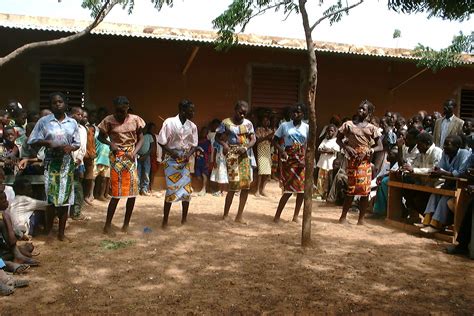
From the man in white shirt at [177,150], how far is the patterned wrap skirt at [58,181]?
1.19m

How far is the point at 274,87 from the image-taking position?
982cm

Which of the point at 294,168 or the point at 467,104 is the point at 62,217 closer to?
the point at 294,168

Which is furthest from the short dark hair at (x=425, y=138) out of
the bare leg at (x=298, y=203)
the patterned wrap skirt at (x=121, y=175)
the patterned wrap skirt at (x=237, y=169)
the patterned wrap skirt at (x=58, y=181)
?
the patterned wrap skirt at (x=58, y=181)

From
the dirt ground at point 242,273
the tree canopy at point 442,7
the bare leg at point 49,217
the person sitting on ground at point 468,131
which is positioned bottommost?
the dirt ground at point 242,273

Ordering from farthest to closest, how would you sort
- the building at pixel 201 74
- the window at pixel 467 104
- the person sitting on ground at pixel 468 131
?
the window at pixel 467 104 < the building at pixel 201 74 < the person sitting on ground at pixel 468 131

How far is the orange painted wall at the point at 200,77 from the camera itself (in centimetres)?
839

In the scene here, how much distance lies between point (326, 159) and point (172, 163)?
3.86 m

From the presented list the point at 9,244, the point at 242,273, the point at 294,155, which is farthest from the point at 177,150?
the point at 9,244

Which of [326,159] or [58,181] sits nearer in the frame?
[58,181]

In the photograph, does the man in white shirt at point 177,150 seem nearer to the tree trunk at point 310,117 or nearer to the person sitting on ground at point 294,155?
the person sitting on ground at point 294,155

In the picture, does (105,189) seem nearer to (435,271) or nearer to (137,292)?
(137,292)

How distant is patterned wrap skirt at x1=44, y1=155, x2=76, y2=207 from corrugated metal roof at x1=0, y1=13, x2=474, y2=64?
318 cm

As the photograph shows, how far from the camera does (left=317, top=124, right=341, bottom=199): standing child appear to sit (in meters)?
8.71

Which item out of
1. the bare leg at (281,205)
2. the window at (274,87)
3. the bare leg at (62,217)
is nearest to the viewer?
the bare leg at (62,217)
